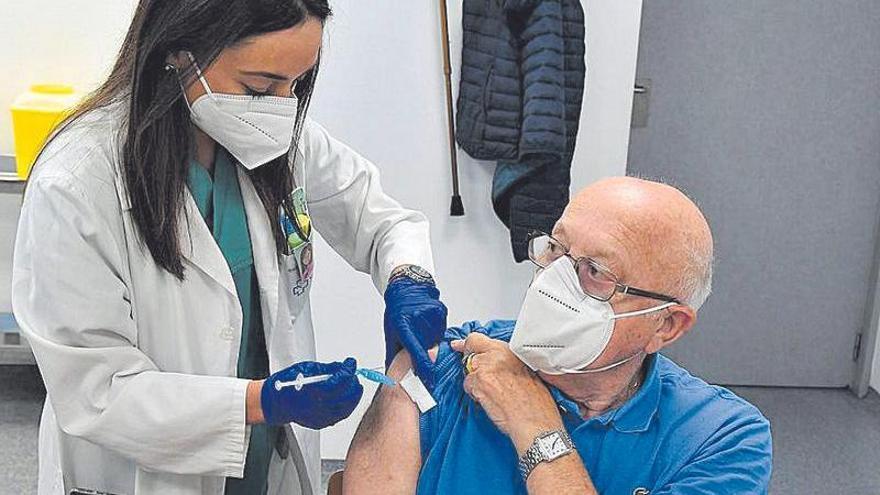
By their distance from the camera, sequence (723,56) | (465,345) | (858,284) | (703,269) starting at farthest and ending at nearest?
(858,284), (723,56), (465,345), (703,269)

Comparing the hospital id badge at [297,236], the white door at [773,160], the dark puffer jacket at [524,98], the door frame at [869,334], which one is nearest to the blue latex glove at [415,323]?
the hospital id badge at [297,236]

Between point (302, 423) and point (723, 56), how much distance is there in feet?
7.75

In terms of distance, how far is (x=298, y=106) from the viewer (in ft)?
5.45

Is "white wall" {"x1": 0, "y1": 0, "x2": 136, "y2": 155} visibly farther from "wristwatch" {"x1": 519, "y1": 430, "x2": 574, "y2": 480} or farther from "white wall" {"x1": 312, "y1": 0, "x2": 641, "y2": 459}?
"wristwatch" {"x1": 519, "y1": 430, "x2": 574, "y2": 480}

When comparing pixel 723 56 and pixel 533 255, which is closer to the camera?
pixel 533 255

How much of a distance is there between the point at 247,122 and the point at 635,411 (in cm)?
72

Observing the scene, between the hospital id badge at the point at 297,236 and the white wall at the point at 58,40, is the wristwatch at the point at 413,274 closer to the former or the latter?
the hospital id badge at the point at 297,236

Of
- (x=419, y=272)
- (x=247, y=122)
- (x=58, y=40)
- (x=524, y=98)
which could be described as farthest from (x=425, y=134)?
(x=247, y=122)

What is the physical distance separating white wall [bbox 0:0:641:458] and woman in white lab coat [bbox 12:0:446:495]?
1.07m

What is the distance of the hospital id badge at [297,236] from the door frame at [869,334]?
8.26ft

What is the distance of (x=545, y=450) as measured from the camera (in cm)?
149

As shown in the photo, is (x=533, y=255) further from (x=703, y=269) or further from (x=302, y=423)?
(x=302, y=423)

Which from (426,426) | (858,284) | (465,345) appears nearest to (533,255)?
(465,345)

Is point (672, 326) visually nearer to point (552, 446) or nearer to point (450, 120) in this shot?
point (552, 446)
